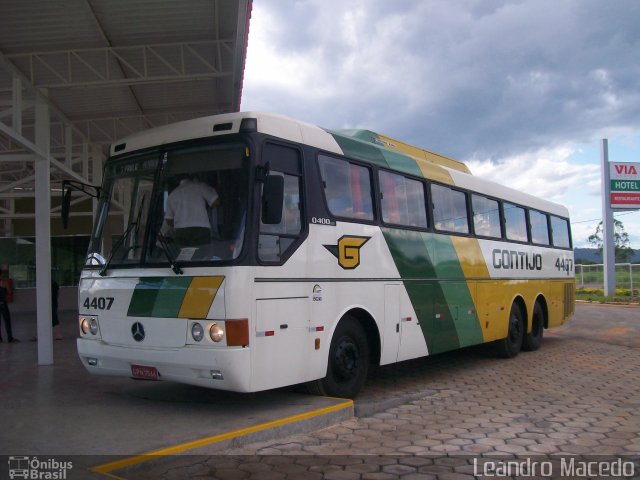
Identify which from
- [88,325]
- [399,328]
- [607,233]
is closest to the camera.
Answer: [88,325]

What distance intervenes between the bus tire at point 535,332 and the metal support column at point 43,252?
913 cm

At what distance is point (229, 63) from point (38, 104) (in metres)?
3.47

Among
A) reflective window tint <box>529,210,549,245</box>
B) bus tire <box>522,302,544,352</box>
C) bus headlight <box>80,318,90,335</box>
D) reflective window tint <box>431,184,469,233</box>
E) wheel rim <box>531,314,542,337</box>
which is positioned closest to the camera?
bus headlight <box>80,318,90,335</box>

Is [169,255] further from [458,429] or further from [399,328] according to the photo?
[458,429]

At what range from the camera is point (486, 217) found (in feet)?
35.8

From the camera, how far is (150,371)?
6.10 m

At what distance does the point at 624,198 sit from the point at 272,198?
108 feet

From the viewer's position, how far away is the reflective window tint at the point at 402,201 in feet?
26.6

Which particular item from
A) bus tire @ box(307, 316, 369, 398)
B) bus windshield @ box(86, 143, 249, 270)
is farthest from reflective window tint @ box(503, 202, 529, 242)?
bus windshield @ box(86, 143, 249, 270)

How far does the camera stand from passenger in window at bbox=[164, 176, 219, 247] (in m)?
6.02

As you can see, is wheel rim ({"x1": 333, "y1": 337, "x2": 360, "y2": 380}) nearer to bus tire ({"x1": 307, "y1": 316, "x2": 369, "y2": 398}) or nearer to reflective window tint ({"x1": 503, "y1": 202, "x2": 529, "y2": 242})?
bus tire ({"x1": 307, "y1": 316, "x2": 369, "y2": 398})

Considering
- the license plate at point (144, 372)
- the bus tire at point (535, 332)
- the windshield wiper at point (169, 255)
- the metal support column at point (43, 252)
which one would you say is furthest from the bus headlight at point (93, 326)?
the bus tire at point (535, 332)

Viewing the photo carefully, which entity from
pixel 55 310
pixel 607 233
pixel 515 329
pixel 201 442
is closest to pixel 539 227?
pixel 515 329

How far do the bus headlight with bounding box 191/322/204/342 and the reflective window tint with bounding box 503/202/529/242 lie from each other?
766cm
